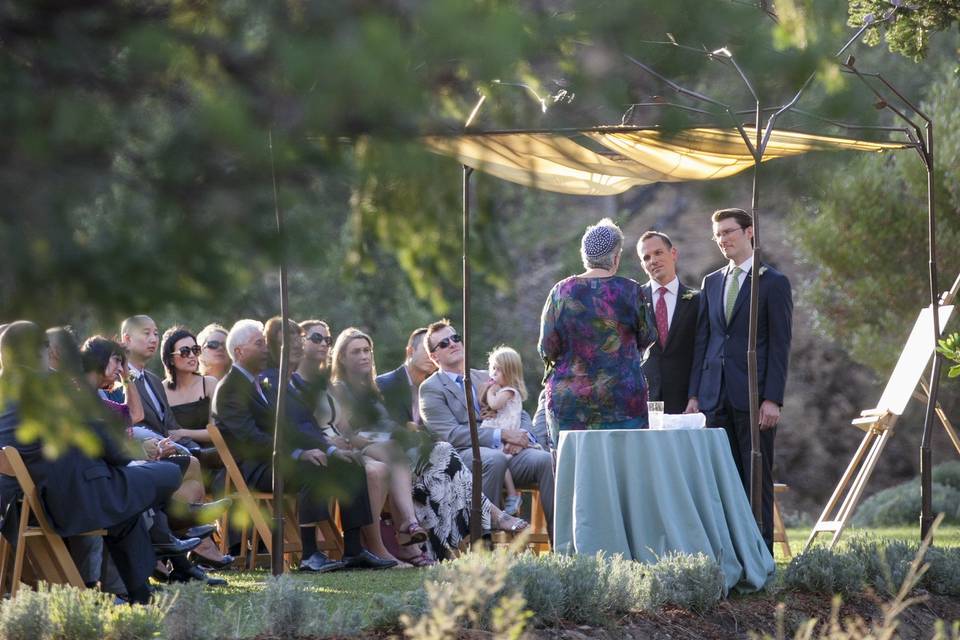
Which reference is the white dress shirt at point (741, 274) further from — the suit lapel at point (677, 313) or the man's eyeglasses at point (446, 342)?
the man's eyeglasses at point (446, 342)

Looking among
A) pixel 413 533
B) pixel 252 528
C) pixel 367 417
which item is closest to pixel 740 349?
pixel 413 533

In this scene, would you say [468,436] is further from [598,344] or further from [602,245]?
[602,245]

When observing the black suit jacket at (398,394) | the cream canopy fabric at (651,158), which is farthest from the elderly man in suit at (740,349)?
the black suit jacket at (398,394)

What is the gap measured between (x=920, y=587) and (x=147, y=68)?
5656mm

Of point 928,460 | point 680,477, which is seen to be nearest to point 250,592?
point 680,477

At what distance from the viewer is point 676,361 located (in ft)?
26.4

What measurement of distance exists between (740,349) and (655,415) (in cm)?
122

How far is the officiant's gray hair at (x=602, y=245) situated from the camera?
677cm

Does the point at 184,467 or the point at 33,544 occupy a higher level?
the point at 184,467

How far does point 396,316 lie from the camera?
21.2 meters

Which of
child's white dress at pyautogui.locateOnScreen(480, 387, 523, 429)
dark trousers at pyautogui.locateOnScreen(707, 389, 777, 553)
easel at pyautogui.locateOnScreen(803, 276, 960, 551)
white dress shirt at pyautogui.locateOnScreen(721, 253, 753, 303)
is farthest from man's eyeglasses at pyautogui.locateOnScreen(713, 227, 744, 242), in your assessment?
child's white dress at pyautogui.locateOnScreen(480, 387, 523, 429)

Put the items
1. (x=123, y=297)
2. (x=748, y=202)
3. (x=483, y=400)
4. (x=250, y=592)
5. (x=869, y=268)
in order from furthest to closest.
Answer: (x=748, y=202), (x=869, y=268), (x=483, y=400), (x=250, y=592), (x=123, y=297)

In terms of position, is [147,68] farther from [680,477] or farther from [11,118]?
[680,477]

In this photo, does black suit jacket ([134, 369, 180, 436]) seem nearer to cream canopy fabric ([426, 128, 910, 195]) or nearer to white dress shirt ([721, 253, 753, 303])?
cream canopy fabric ([426, 128, 910, 195])
